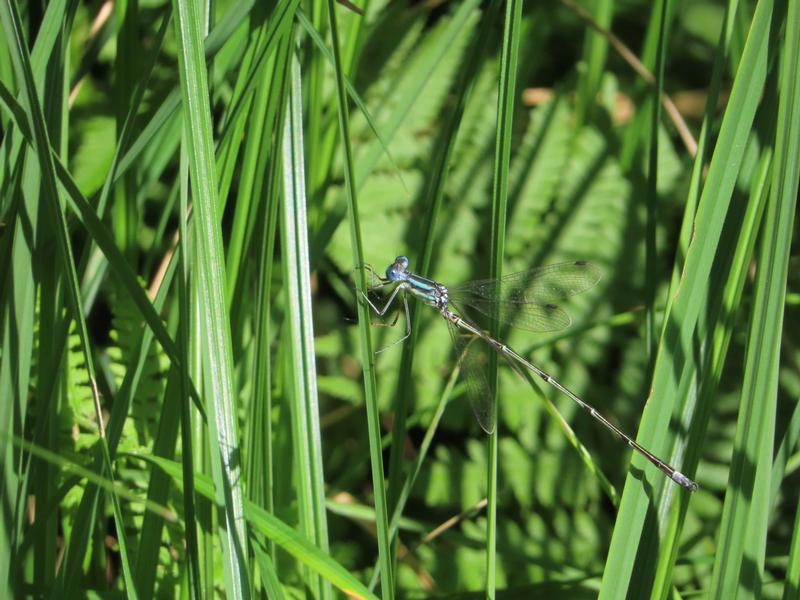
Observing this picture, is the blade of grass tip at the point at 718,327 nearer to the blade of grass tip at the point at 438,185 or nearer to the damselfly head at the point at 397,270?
the blade of grass tip at the point at 438,185

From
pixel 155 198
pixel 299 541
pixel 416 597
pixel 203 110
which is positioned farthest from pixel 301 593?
pixel 155 198

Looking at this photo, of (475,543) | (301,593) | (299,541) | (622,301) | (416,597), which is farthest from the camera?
(622,301)

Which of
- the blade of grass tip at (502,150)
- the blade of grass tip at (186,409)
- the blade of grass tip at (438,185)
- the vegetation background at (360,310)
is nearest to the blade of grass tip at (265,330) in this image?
the vegetation background at (360,310)

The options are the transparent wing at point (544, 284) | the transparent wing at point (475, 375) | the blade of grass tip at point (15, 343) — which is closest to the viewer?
the blade of grass tip at point (15, 343)

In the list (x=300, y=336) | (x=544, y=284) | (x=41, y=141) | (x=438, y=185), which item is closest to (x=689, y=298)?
(x=438, y=185)

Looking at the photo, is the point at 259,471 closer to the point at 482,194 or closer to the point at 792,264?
the point at 482,194

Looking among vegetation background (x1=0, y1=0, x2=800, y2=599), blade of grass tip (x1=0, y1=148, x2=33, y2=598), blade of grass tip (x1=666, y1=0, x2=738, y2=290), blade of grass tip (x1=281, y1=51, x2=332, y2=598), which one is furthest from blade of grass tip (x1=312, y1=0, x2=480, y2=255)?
blade of grass tip (x1=0, y1=148, x2=33, y2=598)
